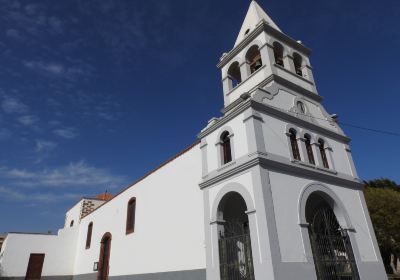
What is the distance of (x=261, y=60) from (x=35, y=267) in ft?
70.8

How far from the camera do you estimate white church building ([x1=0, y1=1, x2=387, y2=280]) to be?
9.13 meters

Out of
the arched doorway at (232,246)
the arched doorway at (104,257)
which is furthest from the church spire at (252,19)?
the arched doorway at (104,257)

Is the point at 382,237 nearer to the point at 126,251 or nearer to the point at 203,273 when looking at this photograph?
the point at 203,273

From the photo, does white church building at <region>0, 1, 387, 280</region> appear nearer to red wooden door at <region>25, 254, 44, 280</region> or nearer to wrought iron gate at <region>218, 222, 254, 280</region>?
wrought iron gate at <region>218, 222, 254, 280</region>

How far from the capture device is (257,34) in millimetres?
13320

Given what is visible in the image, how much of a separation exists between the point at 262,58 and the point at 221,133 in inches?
153

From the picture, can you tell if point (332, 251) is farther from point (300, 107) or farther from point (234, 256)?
point (300, 107)

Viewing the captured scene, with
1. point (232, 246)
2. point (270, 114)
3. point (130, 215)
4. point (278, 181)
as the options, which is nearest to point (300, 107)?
point (270, 114)

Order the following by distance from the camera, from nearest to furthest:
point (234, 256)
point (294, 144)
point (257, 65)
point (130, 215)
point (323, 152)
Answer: point (234, 256)
point (294, 144)
point (323, 152)
point (257, 65)
point (130, 215)

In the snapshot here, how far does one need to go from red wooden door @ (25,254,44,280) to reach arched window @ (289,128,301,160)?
20.9m

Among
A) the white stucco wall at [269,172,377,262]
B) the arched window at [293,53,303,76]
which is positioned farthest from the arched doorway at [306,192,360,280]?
the arched window at [293,53,303,76]

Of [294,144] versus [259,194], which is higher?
[294,144]

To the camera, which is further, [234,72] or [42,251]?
[42,251]

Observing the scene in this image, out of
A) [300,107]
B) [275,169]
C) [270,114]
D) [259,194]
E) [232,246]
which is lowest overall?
[232,246]
